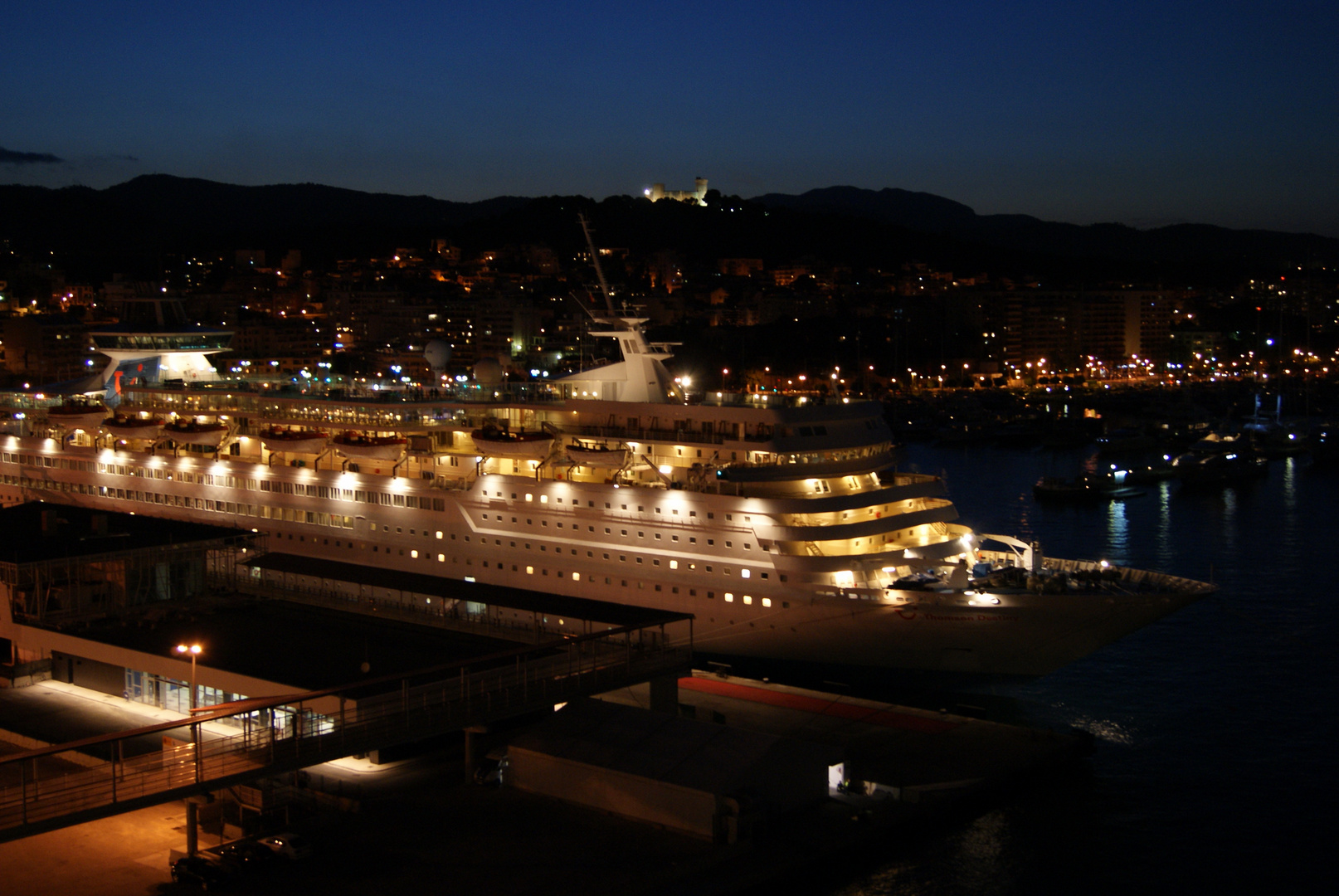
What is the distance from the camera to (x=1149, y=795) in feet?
57.3

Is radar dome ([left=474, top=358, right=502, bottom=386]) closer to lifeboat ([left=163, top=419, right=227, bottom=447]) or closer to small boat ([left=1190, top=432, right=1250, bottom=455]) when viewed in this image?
lifeboat ([left=163, top=419, right=227, bottom=447])

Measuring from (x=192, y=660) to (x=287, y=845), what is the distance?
321cm

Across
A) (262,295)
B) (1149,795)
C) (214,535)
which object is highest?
(262,295)

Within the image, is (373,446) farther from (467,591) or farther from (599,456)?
(599,456)

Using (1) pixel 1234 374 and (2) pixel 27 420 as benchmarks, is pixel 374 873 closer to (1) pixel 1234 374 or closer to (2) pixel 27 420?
(2) pixel 27 420

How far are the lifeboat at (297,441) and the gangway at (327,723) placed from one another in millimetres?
9351

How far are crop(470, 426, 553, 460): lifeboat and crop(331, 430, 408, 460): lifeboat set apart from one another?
199 centimetres

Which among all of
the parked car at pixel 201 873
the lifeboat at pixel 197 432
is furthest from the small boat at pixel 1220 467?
the parked car at pixel 201 873

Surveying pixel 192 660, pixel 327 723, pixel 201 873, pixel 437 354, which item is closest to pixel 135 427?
pixel 437 354

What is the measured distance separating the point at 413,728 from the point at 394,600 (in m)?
6.59

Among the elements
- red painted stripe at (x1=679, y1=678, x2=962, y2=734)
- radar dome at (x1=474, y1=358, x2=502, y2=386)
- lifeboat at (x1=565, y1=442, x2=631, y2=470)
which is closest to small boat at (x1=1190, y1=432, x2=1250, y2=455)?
radar dome at (x1=474, y1=358, x2=502, y2=386)

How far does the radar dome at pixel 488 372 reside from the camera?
88.0ft

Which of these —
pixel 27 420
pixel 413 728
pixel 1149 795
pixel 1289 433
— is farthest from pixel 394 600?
pixel 1289 433

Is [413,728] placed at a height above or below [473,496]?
below
